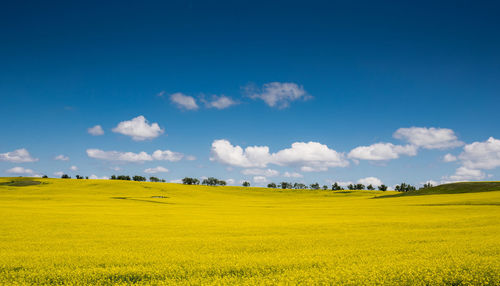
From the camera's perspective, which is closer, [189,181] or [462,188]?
[462,188]

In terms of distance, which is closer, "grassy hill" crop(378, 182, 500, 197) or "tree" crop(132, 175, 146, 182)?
"grassy hill" crop(378, 182, 500, 197)

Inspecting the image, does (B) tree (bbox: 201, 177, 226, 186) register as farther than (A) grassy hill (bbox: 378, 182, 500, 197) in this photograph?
Yes

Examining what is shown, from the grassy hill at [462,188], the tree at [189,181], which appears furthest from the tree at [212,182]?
the grassy hill at [462,188]

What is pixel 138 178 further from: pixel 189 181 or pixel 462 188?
pixel 462 188

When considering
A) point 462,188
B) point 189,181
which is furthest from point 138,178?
point 462,188

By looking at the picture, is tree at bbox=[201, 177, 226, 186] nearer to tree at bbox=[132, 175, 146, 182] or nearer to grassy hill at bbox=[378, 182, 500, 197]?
tree at bbox=[132, 175, 146, 182]

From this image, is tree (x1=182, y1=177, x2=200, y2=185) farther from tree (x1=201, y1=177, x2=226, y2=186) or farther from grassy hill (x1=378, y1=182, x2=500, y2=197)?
grassy hill (x1=378, y1=182, x2=500, y2=197)

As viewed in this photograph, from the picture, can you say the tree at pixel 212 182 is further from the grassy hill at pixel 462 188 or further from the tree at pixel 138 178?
the grassy hill at pixel 462 188

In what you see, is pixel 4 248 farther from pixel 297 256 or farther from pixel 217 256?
pixel 297 256

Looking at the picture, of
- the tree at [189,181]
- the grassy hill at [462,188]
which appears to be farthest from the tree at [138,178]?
the grassy hill at [462,188]

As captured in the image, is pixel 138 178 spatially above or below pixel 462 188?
above

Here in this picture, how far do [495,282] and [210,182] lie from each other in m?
157

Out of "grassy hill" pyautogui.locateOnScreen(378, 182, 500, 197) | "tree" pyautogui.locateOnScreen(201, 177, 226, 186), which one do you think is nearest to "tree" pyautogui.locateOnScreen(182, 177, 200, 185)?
"tree" pyautogui.locateOnScreen(201, 177, 226, 186)

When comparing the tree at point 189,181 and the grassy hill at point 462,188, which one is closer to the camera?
the grassy hill at point 462,188
